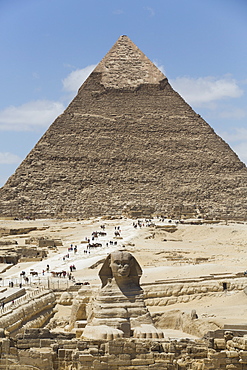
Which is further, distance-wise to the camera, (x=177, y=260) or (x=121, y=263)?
(x=177, y=260)

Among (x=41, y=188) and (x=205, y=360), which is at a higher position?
(x=41, y=188)

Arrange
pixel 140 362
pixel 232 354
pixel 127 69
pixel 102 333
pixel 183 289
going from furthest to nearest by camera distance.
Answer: pixel 127 69 → pixel 183 289 → pixel 102 333 → pixel 140 362 → pixel 232 354

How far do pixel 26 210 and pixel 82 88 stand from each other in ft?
108

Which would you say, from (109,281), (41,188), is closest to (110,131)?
(41,188)

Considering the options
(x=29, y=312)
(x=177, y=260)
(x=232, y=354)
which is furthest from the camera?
(x=177, y=260)

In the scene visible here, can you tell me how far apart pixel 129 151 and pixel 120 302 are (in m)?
152

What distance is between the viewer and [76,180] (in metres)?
155

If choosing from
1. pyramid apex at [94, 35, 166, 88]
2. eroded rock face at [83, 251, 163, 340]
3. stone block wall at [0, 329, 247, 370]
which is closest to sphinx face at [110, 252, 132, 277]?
eroded rock face at [83, 251, 163, 340]

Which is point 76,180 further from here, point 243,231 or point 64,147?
point 243,231

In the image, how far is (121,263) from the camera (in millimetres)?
10688

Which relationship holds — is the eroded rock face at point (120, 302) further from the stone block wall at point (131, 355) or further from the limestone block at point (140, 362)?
the limestone block at point (140, 362)

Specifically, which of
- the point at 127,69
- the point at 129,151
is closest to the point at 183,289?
the point at 129,151

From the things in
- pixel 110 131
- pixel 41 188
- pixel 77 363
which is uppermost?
pixel 110 131

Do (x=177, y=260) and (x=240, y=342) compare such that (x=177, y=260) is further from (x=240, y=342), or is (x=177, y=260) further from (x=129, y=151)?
(x=129, y=151)
